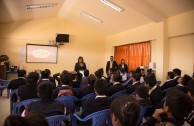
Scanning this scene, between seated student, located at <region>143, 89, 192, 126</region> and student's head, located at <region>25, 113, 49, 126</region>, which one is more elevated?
student's head, located at <region>25, 113, 49, 126</region>

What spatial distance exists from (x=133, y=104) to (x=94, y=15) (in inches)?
298

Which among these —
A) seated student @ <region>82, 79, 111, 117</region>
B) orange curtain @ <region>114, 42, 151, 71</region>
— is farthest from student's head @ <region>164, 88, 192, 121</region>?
orange curtain @ <region>114, 42, 151, 71</region>

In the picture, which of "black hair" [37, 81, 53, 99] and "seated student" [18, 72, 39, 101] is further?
"seated student" [18, 72, 39, 101]

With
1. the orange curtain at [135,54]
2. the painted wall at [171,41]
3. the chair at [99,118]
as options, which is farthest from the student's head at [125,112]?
the orange curtain at [135,54]

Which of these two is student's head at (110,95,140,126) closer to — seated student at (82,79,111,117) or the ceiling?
seated student at (82,79,111,117)

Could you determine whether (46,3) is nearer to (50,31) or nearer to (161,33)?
(50,31)

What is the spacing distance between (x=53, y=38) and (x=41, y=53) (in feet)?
3.31

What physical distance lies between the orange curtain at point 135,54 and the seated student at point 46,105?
19.9 feet

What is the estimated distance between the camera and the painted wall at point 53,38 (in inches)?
372

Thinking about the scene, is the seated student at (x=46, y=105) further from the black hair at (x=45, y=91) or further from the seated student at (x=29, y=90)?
the seated student at (x=29, y=90)

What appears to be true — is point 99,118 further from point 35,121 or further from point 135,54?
point 135,54

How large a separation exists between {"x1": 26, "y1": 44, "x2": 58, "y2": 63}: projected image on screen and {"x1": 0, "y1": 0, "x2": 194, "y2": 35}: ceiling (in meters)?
1.48

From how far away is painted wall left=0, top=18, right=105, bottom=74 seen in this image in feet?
31.0

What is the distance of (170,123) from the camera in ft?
5.01
